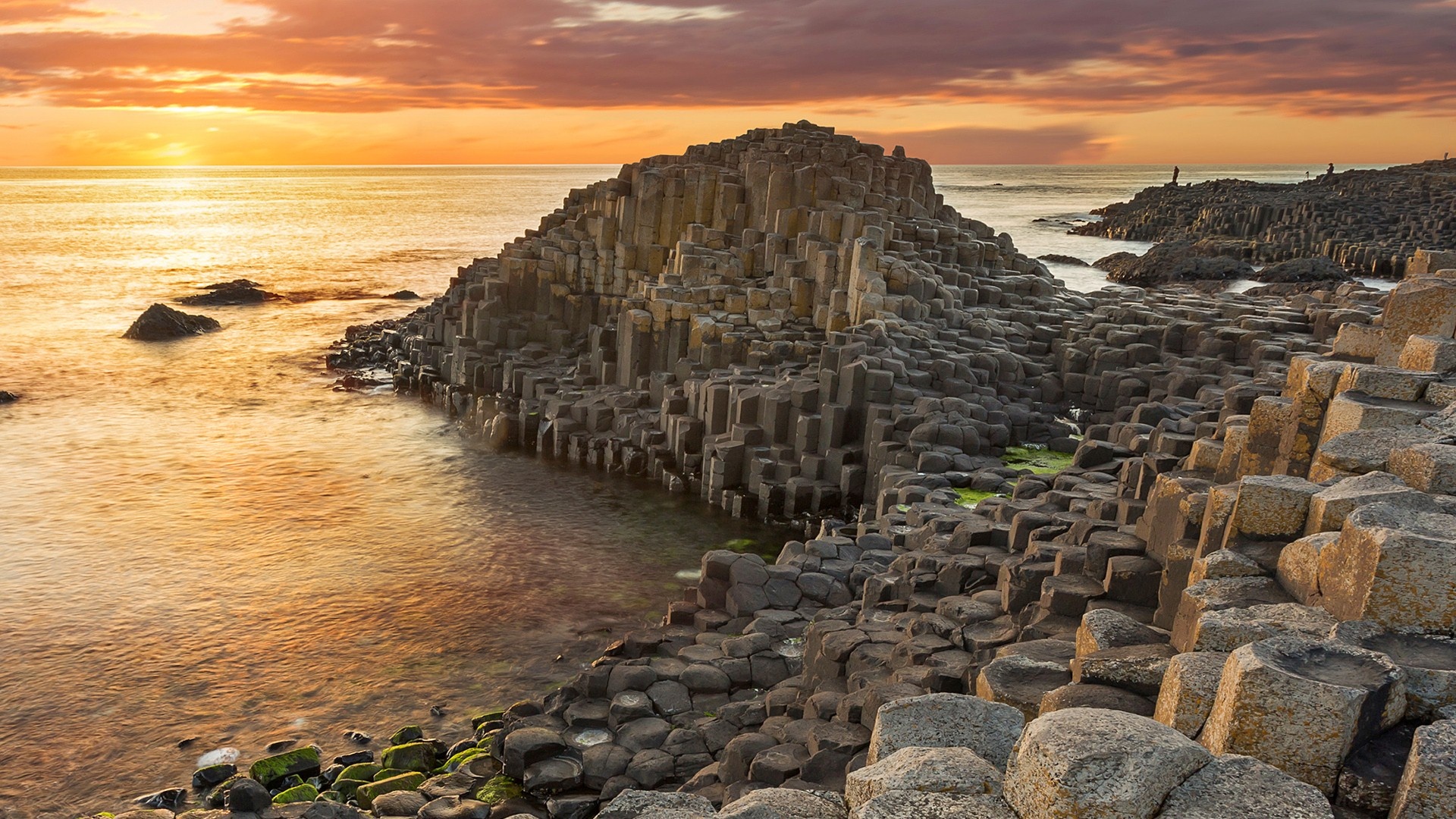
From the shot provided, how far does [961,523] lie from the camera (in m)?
12.2

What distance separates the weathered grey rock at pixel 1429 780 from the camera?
3.86m

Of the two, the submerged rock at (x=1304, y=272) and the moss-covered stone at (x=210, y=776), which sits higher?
the submerged rock at (x=1304, y=272)

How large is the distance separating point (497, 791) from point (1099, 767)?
6771 mm

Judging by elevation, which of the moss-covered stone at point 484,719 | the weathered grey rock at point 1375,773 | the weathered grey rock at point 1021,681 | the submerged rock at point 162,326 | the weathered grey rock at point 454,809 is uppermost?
the weathered grey rock at point 1375,773

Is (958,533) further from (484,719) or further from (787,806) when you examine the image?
(787,806)

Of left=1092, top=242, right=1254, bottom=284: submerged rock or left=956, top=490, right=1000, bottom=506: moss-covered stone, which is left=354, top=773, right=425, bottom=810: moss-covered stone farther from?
left=1092, top=242, right=1254, bottom=284: submerged rock

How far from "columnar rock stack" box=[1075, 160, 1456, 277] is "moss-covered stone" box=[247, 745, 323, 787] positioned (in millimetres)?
50326

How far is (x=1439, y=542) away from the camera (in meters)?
4.94

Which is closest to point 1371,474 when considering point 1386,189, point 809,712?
point 809,712

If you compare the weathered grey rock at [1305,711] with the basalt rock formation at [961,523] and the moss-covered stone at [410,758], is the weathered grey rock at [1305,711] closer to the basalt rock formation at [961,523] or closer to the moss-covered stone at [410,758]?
the basalt rock formation at [961,523]

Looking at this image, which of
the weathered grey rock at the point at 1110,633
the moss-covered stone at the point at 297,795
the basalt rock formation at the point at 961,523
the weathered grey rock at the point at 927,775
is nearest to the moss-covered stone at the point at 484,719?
the basalt rock formation at the point at 961,523

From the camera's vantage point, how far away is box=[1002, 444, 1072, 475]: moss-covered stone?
57.5 ft

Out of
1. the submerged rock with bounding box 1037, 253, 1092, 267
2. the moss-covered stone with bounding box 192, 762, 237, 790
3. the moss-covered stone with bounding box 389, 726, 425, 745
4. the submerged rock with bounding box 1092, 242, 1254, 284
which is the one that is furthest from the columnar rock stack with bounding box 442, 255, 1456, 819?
the submerged rock with bounding box 1037, 253, 1092, 267

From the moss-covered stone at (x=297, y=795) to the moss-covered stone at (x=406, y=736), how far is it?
1.25 m
